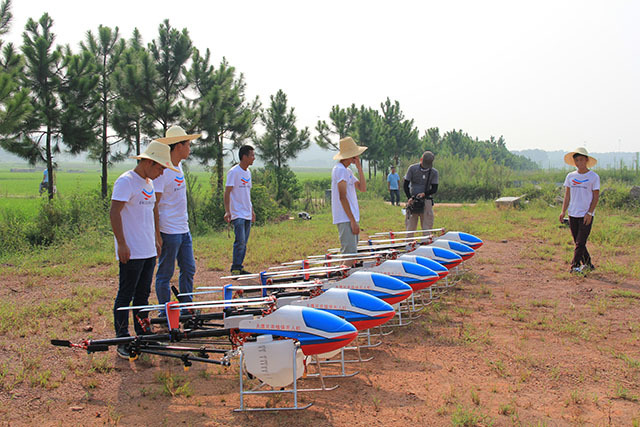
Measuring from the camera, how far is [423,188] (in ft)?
27.4

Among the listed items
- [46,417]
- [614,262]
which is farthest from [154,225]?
[614,262]

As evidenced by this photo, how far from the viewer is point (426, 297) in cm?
669

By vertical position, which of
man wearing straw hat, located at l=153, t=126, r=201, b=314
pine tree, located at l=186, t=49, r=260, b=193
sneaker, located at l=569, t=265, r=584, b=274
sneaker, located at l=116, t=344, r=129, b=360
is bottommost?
sneaker, located at l=116, t=344, r=129, b=360

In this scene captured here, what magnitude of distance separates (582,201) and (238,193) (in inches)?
218

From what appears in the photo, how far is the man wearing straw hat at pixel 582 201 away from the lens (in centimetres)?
750

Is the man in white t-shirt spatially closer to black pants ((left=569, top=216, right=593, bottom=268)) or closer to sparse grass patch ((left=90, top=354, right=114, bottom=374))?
sparse grass patch ((left=90, top=354, right=114, bottom=374))

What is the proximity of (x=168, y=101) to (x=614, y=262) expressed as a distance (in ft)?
43.5

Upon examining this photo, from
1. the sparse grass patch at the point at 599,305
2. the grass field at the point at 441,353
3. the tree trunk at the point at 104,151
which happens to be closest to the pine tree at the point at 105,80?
the tree trunk at the point at 104,151

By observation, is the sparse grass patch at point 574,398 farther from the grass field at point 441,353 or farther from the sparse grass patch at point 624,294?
the sparse grass patch at point 624,294

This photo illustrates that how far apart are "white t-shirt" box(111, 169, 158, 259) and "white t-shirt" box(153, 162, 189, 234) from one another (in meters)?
0.70

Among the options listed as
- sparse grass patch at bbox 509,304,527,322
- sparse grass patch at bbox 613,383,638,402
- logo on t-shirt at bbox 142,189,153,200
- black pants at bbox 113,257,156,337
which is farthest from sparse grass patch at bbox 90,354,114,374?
sparse grass patch at bbox 509,304,527,322

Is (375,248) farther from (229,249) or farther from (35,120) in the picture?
(35,120)

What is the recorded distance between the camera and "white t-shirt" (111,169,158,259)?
425 cm

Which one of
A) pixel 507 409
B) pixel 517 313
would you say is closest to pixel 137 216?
pixel 507 409
